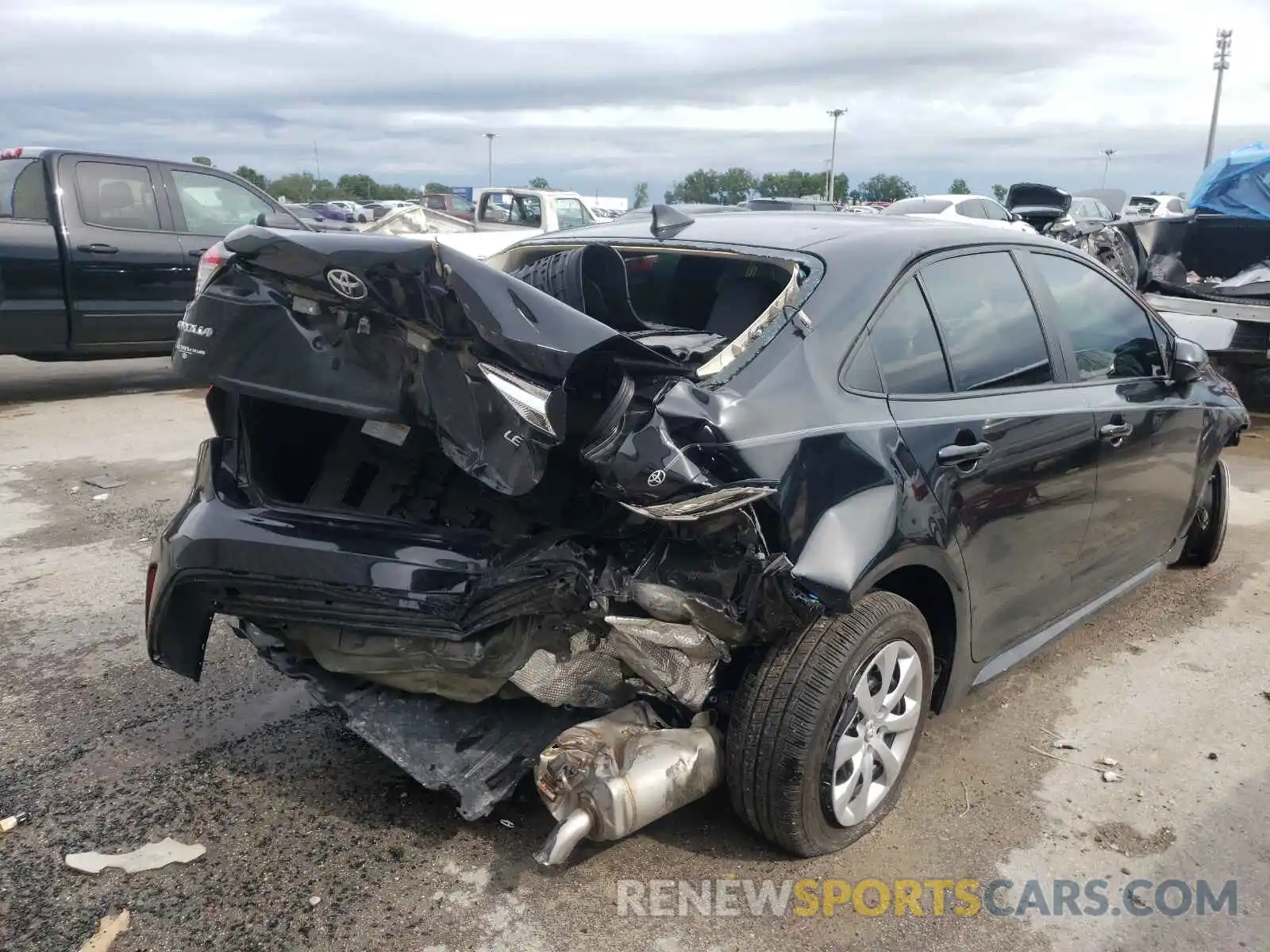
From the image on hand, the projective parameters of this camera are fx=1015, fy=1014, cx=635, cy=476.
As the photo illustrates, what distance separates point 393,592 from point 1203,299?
853cm

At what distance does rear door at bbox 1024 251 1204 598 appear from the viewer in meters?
3.63

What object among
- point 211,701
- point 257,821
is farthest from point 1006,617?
point 211,701

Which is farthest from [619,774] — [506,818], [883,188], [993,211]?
[883,188]

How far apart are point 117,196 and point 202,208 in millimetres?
752

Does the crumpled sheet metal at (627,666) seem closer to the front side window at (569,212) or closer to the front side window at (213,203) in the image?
the front side window at (213,203)

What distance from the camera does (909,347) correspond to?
301 centimetres

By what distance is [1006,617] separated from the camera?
333cm

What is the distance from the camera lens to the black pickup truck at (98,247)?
7.81m

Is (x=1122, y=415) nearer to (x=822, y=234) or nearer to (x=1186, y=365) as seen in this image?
(x=1186, y=365)

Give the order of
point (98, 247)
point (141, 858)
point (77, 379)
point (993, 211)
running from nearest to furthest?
point (141, 858)
point (98, 247)
point (77, 379)
point (993, 211)

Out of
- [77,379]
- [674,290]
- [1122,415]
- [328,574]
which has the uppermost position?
[674,290]

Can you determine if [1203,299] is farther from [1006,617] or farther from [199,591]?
[199,591]

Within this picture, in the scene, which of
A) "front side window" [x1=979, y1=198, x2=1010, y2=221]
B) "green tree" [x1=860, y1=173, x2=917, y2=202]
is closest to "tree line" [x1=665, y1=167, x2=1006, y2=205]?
"green tree" [x1=860, y1=173, x2=917, y2=202]

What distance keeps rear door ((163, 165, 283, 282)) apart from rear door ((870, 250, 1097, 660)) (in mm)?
7160
